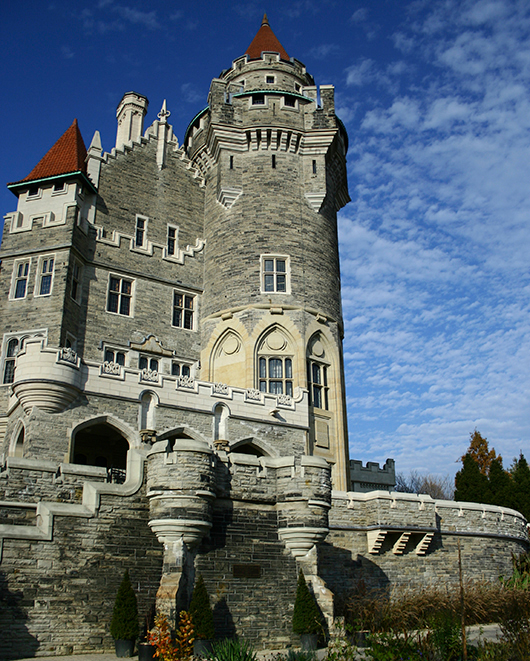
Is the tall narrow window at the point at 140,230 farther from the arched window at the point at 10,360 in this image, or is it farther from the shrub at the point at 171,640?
the shrub at the point at 171,640

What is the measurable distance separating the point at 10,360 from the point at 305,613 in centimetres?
1432

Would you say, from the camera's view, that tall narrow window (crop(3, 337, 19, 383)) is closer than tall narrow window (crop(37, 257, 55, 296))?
Yes

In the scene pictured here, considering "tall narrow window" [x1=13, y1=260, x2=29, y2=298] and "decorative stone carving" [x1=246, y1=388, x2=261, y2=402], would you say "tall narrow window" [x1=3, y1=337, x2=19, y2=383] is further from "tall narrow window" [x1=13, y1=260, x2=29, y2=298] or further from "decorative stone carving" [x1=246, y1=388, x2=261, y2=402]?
"decorative stone carving" [x1=246, y1=388, x2=261, y2=402]

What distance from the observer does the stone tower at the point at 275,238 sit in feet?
84.1

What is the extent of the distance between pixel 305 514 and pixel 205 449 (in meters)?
3.05

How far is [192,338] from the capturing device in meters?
27.2

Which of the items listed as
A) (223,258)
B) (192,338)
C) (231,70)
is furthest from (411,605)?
(231,70)

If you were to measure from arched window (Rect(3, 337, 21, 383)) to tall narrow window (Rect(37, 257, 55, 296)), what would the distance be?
201cm

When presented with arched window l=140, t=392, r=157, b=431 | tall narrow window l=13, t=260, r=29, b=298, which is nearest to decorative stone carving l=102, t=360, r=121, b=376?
arched window l=140, t=392, r=157, b=431

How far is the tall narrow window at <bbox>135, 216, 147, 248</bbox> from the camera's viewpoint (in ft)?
91.1

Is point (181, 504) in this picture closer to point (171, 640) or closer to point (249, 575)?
point (249, 575)

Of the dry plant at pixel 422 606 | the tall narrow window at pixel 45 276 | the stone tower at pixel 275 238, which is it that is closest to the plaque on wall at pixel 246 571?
the dry plant at pixel 422 606

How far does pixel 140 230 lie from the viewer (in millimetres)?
27953

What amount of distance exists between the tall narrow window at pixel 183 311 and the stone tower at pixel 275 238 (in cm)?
62
